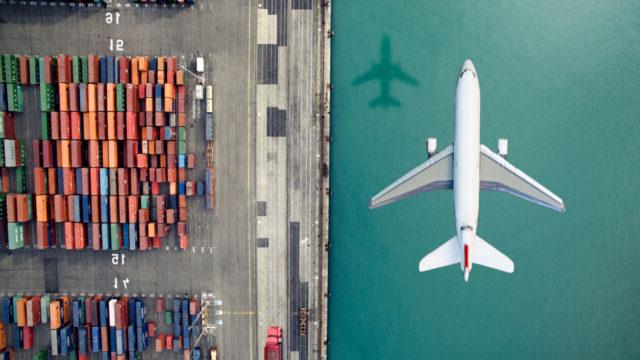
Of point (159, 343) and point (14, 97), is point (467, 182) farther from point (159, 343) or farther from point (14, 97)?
point (14, 97)

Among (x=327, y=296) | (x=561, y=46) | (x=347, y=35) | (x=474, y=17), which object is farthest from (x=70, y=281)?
(x=561, y=46)

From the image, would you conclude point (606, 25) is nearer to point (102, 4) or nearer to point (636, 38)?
point (636, 38)

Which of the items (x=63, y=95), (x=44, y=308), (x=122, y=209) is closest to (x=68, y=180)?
(x=122, y=209)

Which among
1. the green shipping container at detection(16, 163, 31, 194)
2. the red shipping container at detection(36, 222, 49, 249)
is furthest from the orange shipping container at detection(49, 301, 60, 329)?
the green shipping container at detection(16, 163, 31, 194)

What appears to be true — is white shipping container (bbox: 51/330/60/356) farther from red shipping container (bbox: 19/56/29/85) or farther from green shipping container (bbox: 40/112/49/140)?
red shipping container (bbox: 19/56/29/85)

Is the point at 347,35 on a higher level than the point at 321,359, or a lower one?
higher

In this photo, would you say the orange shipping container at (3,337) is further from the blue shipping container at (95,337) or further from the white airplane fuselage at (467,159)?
the white airplane fuselage at (467,159)
